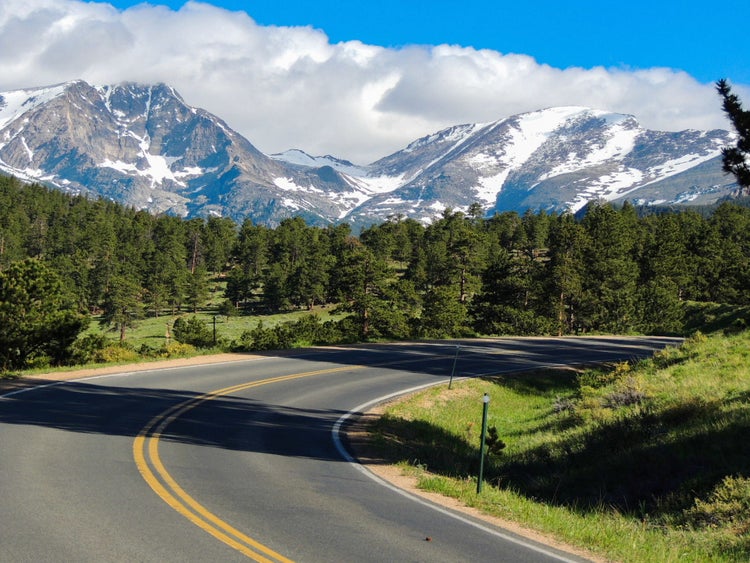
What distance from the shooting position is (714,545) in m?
7.90

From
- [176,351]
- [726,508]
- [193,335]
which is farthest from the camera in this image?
[193,335]

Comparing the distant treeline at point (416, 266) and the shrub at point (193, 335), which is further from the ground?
the distant treeline at point (416, 266)

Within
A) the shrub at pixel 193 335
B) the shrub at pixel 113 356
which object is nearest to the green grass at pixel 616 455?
the shrub at pixel 113 356

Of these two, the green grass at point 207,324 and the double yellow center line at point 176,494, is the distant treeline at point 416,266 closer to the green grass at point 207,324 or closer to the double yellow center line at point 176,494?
the green grass at point 207,324

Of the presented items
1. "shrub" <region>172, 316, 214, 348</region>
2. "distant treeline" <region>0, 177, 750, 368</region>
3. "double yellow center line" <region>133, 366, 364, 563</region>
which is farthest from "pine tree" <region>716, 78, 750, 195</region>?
"shrub" <region>172, 316, 214, 348</region>

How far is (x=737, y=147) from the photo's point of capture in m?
12.8

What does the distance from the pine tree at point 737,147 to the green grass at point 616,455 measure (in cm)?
480

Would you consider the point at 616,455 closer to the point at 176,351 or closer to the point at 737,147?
the point at 737,147

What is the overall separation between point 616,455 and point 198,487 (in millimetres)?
8826

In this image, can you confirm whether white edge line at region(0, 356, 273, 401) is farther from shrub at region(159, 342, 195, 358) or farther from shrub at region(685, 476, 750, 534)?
shrub at region(685, 476, 750, 534)

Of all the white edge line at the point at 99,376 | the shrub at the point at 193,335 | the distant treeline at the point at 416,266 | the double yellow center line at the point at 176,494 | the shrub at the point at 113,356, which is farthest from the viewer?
the distant treeline at the point at 416,266

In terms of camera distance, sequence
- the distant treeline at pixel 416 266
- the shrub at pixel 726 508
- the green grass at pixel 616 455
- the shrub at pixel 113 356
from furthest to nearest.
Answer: the distant treeline at pixel 416 266
the shrub at pixel 113 356
the shrub at pixel 726 508
the green grass at pixel 616 455

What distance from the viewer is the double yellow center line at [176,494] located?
646 cm

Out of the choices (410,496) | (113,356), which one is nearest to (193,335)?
(113,356)
